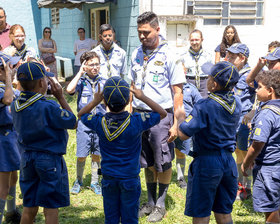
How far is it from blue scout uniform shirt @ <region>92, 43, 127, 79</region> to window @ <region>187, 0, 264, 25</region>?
5151 mm

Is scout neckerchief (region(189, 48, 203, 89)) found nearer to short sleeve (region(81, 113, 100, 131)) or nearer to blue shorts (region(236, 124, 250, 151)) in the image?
blue shorts (region(236, 124, 250, 151))

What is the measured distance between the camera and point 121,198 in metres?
3.27

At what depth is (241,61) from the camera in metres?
4.82

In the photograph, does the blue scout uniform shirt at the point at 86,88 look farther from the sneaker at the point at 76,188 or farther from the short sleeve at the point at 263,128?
the short sleeve at the point at 263,128

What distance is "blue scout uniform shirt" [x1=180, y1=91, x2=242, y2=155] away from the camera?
3.16 meters

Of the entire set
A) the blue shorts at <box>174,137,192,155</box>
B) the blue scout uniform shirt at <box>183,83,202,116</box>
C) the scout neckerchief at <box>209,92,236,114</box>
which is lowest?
the blue shorts at <box>174,137,192,155</box>

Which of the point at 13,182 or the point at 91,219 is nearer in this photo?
the point at 13,182

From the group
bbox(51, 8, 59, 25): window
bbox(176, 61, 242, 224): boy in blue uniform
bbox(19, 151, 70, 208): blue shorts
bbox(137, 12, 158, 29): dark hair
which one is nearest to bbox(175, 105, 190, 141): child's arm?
bbox(176, 61, 242, 224): boy in blue uniform

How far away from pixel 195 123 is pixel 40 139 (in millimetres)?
1411

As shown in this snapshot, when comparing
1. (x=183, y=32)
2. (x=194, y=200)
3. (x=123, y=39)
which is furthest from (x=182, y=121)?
(x=123, y=39)

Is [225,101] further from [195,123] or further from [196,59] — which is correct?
[196,59]

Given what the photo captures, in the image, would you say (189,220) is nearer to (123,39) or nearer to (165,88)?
(165,88)

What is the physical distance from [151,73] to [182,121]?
3.42ft

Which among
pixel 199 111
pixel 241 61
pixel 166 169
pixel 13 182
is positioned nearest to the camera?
pixel 199 111
